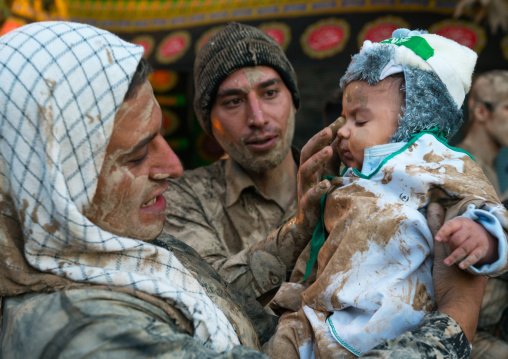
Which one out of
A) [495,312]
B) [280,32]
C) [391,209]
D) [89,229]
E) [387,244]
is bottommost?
[495,312]

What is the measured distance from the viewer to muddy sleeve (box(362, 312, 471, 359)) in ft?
5.86

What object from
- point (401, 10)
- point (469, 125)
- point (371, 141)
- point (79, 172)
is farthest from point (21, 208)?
point (469, 125)

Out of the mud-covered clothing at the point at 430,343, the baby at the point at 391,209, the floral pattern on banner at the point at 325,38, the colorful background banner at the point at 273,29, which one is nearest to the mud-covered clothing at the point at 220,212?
the baby at the point at 391,209

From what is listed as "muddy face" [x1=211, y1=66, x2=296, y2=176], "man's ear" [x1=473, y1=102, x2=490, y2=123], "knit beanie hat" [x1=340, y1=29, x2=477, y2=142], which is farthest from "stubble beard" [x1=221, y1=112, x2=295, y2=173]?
"man's ear" [x1=473, y1=102, x2=490, y2=123]

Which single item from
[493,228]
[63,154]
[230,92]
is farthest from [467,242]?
[230,92]

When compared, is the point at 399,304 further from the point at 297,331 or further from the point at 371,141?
the point at 371,141

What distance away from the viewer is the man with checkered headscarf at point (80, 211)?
5.42 ft

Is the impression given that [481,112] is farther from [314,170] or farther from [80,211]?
[80,211]

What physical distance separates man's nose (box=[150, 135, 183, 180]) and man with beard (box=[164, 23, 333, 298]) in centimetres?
139

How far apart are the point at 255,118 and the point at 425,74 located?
1.40 meters

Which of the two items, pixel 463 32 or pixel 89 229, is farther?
pixel 463 32

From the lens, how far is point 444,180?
215 centimetres

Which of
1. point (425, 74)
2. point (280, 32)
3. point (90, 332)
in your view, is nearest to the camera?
point (90, 332)

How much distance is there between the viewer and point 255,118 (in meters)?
3.62
